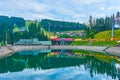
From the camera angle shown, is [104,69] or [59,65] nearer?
[104,69]

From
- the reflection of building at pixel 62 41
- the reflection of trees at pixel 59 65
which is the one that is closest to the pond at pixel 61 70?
the reflection of trees at pixel 59 65

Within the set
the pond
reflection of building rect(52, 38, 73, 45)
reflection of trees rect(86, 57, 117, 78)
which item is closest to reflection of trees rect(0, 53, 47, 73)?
the pond

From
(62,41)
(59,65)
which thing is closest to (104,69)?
(59,65)

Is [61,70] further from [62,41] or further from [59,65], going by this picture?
[62,41]

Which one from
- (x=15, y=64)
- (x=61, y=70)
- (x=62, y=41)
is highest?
(x=62, y=41)

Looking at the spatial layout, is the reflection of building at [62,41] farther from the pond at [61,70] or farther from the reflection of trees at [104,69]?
the reflection of trees at [104,69]

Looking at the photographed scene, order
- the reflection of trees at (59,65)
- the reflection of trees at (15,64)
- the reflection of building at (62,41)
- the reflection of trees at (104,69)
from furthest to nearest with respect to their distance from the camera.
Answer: the reflection of building at (62,41), the reflection of trees at (15,64), the reflection of trees at (59,65), the reflection of trees at (104,69)

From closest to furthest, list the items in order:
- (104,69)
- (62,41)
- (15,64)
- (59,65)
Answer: (104,69) < (59,65) < (15,64) < (62,41)

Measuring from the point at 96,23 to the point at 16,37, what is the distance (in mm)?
51952

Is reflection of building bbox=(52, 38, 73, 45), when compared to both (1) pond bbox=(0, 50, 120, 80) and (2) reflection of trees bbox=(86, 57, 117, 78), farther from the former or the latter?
(2) reflection of trees bbox=(86, 57, 117, 78)

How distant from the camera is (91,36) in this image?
160 m

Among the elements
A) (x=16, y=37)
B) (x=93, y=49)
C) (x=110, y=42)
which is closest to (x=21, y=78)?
(x=93, y=49)

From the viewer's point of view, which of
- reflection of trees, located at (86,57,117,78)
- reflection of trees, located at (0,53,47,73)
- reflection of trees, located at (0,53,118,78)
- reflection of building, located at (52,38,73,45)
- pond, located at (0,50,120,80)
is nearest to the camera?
pond, located at (0,50,120,80)

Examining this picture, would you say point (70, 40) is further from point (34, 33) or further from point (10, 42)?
point (10, 42)
